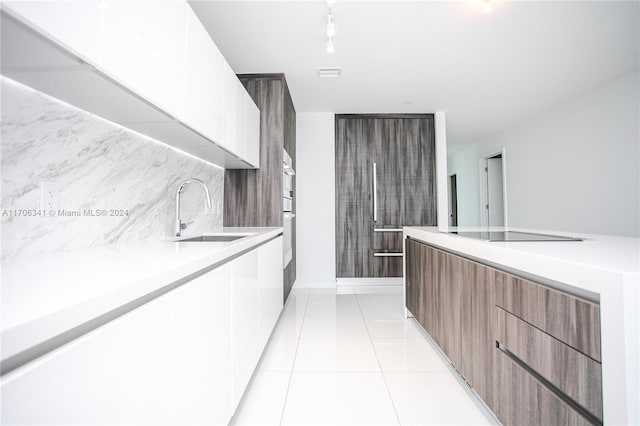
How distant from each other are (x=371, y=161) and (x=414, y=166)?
0.65 m

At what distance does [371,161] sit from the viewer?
4.55 m

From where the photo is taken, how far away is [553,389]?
0.97m

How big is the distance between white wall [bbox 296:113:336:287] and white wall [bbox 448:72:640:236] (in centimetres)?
339

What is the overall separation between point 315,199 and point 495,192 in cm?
443

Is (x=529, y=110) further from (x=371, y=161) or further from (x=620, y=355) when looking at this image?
(x=620, y=355)

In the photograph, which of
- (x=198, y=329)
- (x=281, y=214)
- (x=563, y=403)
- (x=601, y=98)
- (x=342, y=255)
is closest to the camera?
(x=563, y=403)

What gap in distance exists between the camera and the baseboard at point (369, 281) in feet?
14.4

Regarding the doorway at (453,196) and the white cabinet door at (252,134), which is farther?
the doorway at (453,196)

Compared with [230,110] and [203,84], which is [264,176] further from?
[203,84]

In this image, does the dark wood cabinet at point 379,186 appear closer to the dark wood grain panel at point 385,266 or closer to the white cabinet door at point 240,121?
Result: the dark wood grain panel at point 385,266

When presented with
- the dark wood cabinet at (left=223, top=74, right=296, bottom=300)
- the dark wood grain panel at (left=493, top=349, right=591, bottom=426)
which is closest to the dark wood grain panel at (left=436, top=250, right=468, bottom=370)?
the dark wood grain panel at (left=493, top=349, right=591, bottom=426)

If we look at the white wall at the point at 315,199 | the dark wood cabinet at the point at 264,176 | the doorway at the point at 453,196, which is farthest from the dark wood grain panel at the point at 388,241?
the doorway at the point at 453,196

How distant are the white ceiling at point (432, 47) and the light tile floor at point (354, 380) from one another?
2586 millimetres

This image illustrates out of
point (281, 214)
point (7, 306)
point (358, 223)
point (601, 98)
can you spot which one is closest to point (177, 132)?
point (7, 306)
